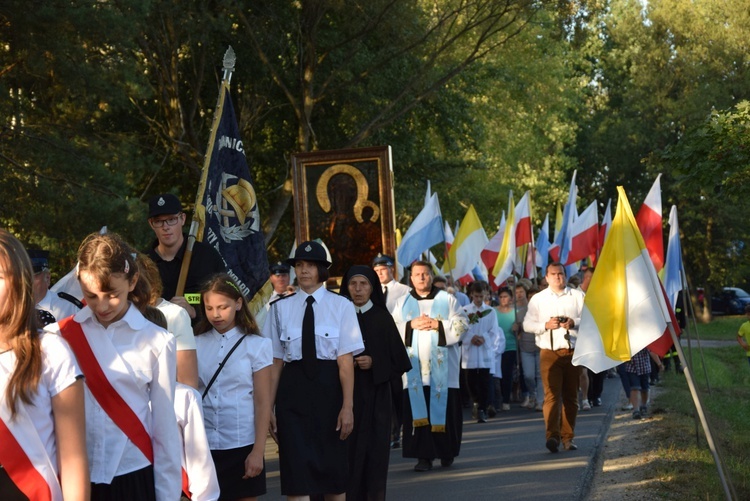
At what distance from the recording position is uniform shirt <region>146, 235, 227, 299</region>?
24.0ft

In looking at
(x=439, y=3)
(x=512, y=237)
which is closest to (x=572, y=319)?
(x=512, y=237)

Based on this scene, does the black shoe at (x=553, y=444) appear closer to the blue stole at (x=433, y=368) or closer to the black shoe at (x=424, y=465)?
the blue stole at (x=433, y=368)

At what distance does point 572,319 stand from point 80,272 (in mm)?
9166

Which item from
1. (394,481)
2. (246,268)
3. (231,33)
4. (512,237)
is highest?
(231,33)

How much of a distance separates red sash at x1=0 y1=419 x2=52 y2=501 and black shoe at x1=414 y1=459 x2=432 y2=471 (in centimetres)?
839

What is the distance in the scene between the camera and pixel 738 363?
30.8 meters

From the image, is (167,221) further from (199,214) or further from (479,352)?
(479,352)

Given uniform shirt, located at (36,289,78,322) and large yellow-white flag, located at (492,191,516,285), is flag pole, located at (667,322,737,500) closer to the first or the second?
uniform shirt, located at (36,289,78,322)

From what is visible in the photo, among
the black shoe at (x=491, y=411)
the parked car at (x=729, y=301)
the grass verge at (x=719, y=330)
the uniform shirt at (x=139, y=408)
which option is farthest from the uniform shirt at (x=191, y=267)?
the parked car at (x=729, y=301)

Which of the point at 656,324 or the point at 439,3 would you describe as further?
the point at 439,3

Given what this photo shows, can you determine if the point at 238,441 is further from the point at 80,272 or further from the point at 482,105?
the point at 482,105

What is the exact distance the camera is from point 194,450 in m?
5.14

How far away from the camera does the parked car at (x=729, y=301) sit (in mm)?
64375

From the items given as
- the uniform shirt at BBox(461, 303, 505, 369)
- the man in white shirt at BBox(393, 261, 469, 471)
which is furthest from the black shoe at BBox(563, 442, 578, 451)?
the uniform shirt at BBox(461, 303, 505, 369)
